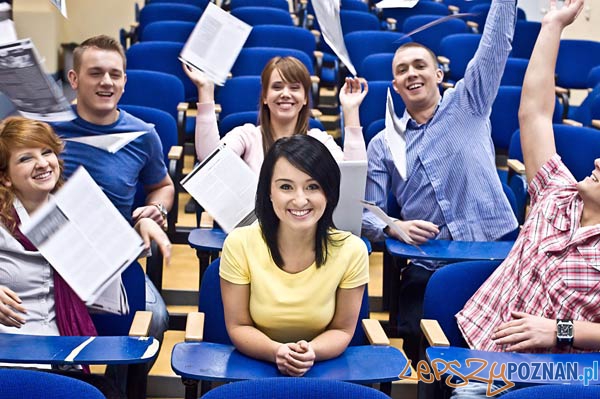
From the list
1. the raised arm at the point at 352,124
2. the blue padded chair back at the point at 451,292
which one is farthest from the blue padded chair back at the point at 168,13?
the blue padded chair back at the point at 451,292

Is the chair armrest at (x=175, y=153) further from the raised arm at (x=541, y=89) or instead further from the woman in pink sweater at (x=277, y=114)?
the raised arm at (x=541, y=89)

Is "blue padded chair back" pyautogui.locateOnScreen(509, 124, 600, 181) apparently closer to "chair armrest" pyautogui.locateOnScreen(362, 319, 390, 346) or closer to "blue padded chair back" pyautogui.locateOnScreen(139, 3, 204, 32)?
"chair armrest" pyautogui.locateOnScreen(362, 319, 390, 346)

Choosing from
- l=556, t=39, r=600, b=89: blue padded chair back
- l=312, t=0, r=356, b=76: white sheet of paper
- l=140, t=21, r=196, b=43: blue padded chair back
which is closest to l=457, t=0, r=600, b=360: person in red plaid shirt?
l=312, t=0, r=356, b=76: white sheet of paper

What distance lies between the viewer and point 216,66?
2891mm

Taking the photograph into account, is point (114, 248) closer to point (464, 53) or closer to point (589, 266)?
point (589, 266)

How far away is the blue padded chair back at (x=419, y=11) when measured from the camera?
6180 mm

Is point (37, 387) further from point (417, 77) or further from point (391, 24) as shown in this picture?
point (391, 24)

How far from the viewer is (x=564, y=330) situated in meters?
1.95

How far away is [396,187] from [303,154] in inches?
36.4

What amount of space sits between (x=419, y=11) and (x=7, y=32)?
4554 mm

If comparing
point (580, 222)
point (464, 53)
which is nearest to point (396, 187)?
point (580, 222)

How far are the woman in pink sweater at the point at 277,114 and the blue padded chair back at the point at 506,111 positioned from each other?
1446 millimetres

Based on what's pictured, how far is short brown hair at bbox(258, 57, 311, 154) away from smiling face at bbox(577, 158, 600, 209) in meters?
0.97

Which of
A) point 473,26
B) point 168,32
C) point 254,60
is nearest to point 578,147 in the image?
point 254,60
